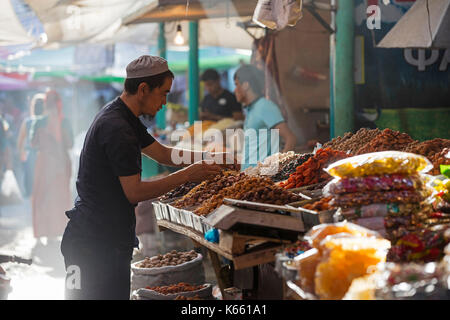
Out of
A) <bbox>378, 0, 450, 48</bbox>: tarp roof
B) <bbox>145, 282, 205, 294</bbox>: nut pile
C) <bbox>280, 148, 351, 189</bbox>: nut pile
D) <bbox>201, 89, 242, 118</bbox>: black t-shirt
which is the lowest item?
<bbox>145, 282, 205, 294</bbox>: nut pile

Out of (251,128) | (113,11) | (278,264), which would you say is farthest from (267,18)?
(113,11)

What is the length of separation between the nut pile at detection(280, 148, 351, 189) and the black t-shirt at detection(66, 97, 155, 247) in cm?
103

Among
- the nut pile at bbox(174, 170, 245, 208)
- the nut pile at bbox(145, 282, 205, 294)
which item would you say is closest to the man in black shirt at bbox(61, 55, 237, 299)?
A: the nut pile at bbox(174, 170, 245, 208)

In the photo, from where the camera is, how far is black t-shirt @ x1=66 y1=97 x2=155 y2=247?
3041 mm

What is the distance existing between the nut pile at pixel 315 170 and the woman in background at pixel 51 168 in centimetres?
595

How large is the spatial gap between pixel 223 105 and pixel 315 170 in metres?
5.65

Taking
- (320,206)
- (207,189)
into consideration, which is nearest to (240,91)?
(207,189)

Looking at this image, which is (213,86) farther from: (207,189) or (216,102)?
(207,189)

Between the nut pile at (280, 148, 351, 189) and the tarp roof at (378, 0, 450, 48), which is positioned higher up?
the tarp roof at (378, 0, 450, 48)

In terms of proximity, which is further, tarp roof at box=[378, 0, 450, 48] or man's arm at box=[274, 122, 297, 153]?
man's arm at box=[274, 122, 297, 153]

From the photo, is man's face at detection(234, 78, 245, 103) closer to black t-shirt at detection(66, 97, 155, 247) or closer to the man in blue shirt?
the man in blue shirt

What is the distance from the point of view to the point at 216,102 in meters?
9.30
